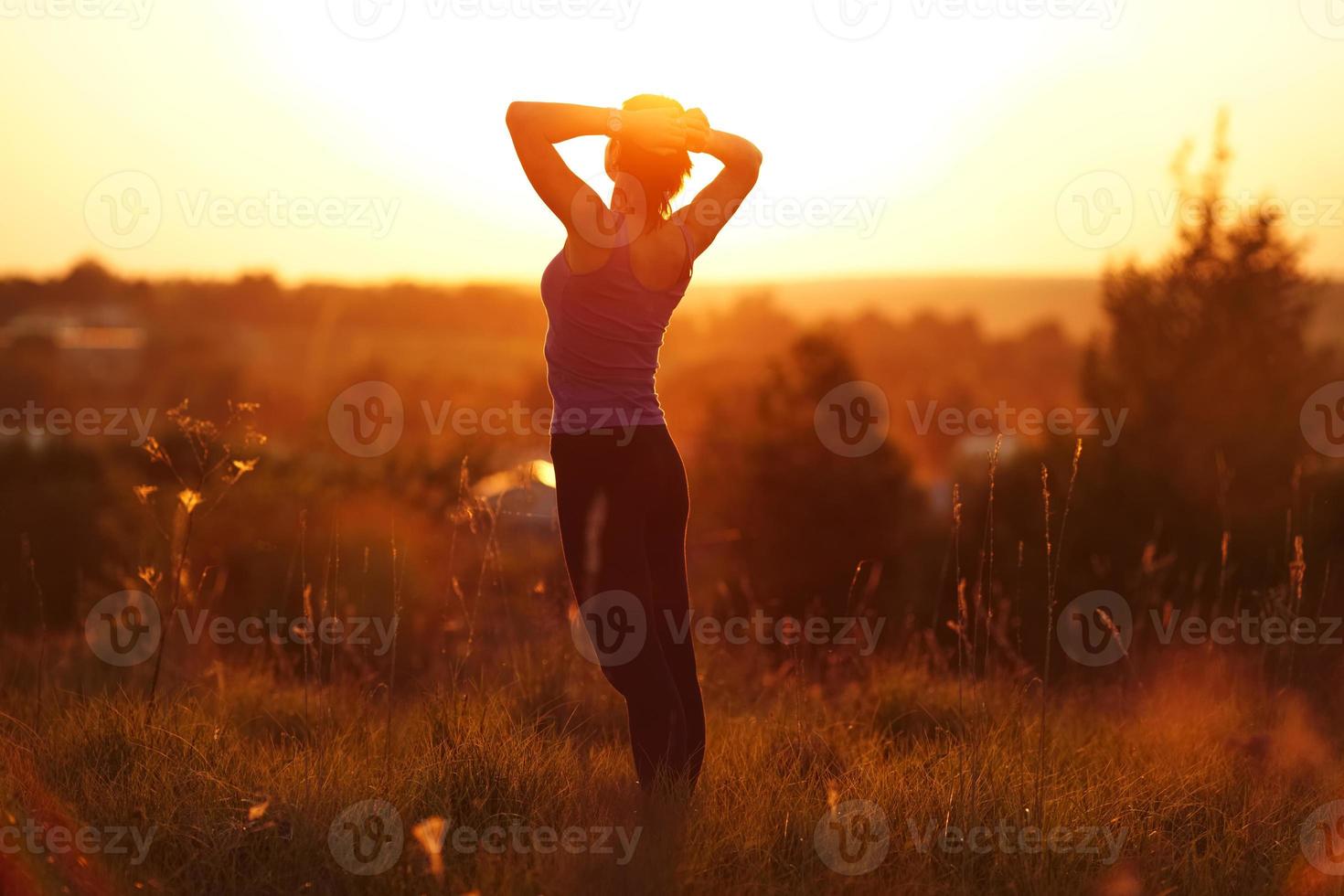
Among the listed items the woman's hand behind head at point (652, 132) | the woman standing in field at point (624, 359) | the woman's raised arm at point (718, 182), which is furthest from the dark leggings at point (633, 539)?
the woman's hand behind head at point (652, 132)

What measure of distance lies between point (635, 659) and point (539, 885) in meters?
0.63

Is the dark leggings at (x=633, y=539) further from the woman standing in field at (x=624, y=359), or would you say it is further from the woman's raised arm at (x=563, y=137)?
the woman's raised arm at (x=563, y=137)

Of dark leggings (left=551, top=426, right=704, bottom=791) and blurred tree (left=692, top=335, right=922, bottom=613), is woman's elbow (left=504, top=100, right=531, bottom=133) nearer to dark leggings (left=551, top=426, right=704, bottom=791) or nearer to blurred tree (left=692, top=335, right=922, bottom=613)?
dark leggings (left=551, top=426, right=704, bottom=791)

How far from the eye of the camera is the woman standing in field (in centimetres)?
304

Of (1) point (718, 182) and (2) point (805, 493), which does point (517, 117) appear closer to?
(1) point (718, 182)

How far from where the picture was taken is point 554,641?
5.19m

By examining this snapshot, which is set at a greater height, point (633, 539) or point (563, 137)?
point (563, 137)

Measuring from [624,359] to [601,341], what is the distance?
83mm

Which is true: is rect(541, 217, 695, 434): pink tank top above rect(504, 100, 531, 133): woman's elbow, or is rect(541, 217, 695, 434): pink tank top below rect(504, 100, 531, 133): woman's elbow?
below

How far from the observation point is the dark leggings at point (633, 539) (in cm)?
316

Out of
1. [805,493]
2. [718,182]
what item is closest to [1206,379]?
[805,493]

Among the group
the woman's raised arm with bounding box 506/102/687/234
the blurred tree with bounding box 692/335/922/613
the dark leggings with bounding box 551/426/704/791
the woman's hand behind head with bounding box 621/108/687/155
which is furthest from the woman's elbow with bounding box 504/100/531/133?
the blurred tree with bounding box 692/335/922/613

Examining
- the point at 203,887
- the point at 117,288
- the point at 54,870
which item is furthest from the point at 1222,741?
the point at 117,288

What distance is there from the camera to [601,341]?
3.10 metres
